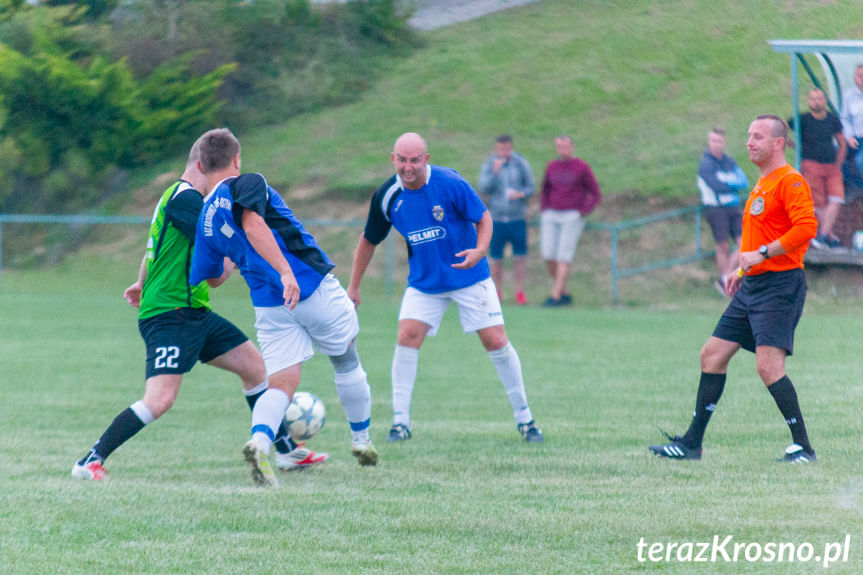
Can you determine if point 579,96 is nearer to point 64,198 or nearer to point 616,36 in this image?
point 616,36

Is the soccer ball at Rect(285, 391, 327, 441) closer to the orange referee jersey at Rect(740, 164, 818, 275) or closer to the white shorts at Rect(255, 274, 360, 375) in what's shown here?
the white shorts at Rect(255, 274, 360, 375)

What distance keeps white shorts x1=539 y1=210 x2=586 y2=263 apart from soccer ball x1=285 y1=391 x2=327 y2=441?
10440mm

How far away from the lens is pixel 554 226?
1689cm

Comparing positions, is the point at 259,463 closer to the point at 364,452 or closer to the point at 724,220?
the point at 364,452

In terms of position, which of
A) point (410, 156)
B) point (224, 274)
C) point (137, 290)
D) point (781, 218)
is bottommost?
point (137, 290)

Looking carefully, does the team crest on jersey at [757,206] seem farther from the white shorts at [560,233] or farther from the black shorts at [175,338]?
the white shorts at [560,233]

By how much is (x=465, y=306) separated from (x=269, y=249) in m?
2.06

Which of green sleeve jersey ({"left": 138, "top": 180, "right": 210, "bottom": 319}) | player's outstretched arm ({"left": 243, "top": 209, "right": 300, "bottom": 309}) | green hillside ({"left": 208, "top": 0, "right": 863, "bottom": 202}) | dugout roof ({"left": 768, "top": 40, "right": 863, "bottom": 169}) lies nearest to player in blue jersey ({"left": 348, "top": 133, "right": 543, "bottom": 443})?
green sleeve jersey ({"left": 138, "top": 180, "right": 210, "bottom": 319})

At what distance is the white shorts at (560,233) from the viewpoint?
54.8ft

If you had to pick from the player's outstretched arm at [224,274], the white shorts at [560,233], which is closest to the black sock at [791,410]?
the player's outstretched arm at [224,274]

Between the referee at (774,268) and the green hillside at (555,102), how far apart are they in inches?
456

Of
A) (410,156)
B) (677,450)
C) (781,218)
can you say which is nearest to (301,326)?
(410,156)

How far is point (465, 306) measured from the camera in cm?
710

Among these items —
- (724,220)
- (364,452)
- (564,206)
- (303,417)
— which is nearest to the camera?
(364,452)
